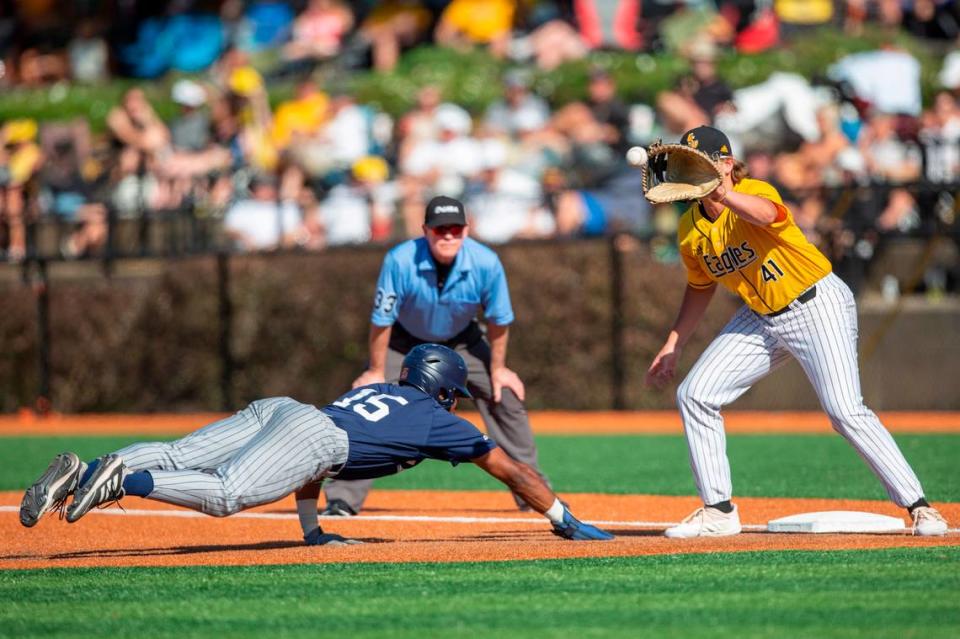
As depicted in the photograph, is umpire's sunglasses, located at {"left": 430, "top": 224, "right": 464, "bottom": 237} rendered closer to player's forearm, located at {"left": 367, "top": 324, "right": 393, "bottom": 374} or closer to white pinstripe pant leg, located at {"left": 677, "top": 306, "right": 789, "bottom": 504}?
player's forearm, located at {"left": 367, "top": 324, "right": 393, "bottom": 374}

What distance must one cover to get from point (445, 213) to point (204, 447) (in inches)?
87.7

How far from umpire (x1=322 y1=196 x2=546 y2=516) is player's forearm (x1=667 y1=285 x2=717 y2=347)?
1.50 m

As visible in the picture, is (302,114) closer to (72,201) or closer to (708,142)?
(72,201)

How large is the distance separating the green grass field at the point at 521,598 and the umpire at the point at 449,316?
Answer: 2.44 meters

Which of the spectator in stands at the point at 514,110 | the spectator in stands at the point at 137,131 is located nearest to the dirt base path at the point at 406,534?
the spectator in stands at the point at 514,110

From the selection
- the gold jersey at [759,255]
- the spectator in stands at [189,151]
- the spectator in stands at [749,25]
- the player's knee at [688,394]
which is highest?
the spectator in stands at [749,25]

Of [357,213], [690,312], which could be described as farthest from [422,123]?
[690,312]

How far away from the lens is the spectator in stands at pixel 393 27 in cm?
2191

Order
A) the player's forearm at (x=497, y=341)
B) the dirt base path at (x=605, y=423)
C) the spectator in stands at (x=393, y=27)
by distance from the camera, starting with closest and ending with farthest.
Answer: the player's forearm at (x=497, y=341), the dirt base path at (x=605, y=423), the spectator in stands at (x=393, y=27)

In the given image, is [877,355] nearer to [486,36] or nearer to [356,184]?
[356,184]

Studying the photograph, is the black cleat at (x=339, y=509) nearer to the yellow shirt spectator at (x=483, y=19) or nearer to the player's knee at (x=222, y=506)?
the player's knee at (x=222, y=506)

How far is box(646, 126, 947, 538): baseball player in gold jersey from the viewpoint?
7.34 m

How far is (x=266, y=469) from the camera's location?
7023mm

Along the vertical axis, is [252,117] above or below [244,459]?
above
